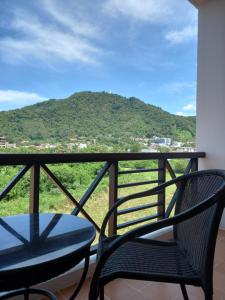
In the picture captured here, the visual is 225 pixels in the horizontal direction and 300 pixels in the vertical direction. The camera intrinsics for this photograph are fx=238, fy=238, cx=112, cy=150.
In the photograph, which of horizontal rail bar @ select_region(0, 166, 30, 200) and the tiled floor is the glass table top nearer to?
horizontal rail bar @ select_region(0, 166, 30, 200)

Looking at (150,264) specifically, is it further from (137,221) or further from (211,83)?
(211,83)

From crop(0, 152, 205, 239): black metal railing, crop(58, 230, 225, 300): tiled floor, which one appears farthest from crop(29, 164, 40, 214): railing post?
crop(58, 230, 225, 300): tiled floor

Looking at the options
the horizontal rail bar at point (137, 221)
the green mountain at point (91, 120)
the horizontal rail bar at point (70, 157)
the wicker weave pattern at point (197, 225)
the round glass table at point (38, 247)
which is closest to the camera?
the round glass table at point (38, 247)

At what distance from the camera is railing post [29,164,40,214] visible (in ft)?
5.16

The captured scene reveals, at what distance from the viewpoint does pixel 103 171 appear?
199 centimetres

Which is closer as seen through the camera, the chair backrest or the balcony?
the chair backrest

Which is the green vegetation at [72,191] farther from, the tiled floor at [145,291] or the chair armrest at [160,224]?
the chair armrest at [160,224]

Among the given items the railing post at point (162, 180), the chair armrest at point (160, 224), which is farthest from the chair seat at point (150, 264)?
the railing post at point (162, 180)

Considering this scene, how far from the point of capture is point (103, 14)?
29.8 feet

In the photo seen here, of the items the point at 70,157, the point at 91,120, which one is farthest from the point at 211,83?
the point at 91,120

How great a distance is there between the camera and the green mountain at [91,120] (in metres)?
4.19

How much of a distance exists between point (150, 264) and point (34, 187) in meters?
0.89

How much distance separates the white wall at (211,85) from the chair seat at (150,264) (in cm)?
209

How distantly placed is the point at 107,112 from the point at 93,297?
16.9 ft
